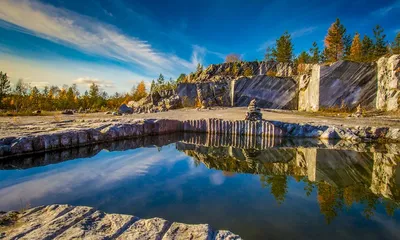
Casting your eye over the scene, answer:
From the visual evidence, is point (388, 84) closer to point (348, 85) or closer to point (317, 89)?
point (348, 85)

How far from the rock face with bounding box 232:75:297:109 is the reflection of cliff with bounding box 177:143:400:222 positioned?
26.4 metres

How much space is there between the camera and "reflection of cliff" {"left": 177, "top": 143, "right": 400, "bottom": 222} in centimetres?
404

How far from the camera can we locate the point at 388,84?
22000 millimetres

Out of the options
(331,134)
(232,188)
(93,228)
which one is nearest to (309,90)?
(331,134)

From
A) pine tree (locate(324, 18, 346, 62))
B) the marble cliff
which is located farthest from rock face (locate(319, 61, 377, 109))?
pine tree (locate(324, 18, 346, 62))

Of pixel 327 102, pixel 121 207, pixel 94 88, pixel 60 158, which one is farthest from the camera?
pixel 94 88

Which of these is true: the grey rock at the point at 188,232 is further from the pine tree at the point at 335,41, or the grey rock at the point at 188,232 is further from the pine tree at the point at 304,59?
the pine tree at the point at 304,59

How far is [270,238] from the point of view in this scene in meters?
2.73

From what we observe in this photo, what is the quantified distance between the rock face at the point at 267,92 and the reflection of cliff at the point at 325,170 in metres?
26.4

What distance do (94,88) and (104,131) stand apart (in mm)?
51895

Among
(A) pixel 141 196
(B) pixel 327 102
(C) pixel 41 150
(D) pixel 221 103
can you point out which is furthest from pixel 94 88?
(A) pixel 141 196

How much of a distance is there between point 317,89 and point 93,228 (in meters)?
27.5

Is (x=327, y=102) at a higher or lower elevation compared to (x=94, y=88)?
lower

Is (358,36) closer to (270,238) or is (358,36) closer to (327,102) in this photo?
(327,102)
